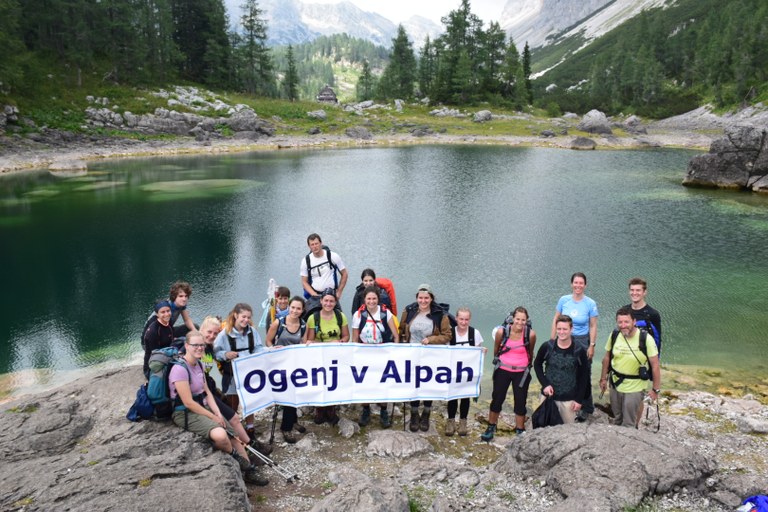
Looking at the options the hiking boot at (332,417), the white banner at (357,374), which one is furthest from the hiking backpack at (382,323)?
the hiking boot at (332,417)

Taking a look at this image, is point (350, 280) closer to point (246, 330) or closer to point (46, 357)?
point (46, 357)

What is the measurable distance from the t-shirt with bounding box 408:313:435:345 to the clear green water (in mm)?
6763

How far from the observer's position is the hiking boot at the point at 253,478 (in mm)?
6941

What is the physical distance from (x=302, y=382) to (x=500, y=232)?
19793mm

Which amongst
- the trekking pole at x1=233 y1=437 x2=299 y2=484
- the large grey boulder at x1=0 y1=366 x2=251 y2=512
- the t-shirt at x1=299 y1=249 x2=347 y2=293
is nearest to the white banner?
the trekking pole at x1=233 y1=437 x2=299 y2=484

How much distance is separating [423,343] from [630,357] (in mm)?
3380

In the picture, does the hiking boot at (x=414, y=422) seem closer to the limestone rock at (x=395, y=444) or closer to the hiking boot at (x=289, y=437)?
the limestone rock at (x=395, y=444)

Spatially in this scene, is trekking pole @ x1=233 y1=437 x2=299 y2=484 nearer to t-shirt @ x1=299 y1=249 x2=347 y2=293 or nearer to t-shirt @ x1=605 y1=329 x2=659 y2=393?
t-shirt @ x1=299 y1=249 x2=347 y2=293

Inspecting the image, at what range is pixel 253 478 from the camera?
6.94 metres

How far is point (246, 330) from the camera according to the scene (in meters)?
8.12

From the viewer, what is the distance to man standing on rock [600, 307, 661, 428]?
7.92 meters

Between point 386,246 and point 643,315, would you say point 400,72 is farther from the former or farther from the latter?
A: point 643,315

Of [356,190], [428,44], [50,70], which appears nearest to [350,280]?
[356,190]

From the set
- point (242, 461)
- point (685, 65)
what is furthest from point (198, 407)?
point (685, 65)
